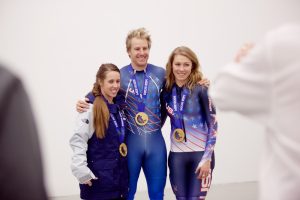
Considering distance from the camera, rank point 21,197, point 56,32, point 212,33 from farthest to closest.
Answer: point 212,33 < point 56,32 < point 21,197

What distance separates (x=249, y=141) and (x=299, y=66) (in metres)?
4.20

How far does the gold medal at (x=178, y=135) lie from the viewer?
2.81 m

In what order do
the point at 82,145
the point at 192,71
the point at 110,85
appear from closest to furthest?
the point at 82,145 < the point at 110,85 < the point at 192,71

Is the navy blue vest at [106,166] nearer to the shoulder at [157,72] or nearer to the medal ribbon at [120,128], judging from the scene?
the medal ribbon at [120,128]

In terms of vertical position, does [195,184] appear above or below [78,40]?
below

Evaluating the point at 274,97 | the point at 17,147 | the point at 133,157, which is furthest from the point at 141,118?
the point at 17,147

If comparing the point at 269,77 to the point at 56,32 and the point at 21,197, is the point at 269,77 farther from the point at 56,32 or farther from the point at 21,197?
the point at 56,32

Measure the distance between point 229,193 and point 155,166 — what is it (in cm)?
182

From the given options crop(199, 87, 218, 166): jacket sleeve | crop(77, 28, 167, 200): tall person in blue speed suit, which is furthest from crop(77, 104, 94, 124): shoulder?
crop(199, 87, 218, 166): jacket sleeve

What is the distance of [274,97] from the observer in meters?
1.10

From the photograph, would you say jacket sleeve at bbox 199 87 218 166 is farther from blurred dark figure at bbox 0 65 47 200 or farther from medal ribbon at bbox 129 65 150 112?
blurred dark figure at bbox 0 65 47 200

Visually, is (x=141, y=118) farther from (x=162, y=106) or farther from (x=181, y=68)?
(x=181, y=68)

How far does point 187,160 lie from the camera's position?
2.82 meters

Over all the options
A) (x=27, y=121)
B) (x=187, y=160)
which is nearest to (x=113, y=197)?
(x=187, y=160)
